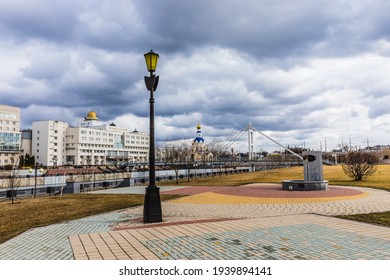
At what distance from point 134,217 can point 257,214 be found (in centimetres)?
420

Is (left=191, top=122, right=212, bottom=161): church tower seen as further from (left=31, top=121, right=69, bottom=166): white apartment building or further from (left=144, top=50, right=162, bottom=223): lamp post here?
(left=144, top=50, right=162, bottom=223): lamp post

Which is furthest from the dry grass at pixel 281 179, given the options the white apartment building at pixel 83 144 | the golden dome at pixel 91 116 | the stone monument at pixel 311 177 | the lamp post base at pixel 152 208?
the golden dome at pixel 91 116

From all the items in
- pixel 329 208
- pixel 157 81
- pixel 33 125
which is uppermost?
pixel 33 125

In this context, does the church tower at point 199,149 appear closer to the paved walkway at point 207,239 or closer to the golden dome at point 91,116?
the golden dome at point 91,116

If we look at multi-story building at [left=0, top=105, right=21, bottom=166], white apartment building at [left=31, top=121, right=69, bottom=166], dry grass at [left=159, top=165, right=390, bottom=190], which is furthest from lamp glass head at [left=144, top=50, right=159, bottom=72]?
white apartment building at [left=31, top=121, right=69, bottom=166]

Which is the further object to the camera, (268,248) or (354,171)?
(354,171)

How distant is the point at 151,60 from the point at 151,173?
3.59 metres

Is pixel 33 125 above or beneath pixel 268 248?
above

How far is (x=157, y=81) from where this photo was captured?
984cm

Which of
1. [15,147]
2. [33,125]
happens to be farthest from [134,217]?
[33,125]

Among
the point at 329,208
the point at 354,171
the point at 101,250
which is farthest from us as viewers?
the point at 354,171

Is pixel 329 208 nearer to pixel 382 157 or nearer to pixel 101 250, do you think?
pixel 101 250

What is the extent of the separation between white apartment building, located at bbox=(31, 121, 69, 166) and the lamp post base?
340 feet

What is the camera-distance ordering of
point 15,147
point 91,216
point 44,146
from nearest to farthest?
1. point 91,216
2. point 15,147
3. point 44,146
